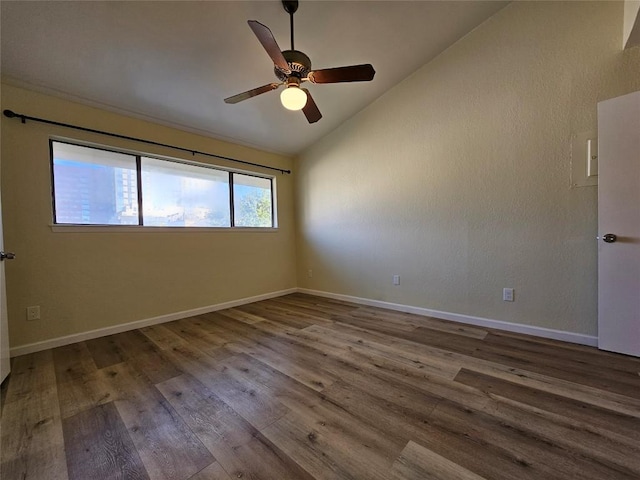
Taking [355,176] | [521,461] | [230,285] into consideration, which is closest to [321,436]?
[521,461]

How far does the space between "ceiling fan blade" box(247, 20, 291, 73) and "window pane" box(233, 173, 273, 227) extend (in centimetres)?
241

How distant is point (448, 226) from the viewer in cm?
299

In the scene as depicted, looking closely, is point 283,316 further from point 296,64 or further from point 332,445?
point 296,64

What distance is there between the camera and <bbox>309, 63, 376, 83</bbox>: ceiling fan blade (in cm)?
190

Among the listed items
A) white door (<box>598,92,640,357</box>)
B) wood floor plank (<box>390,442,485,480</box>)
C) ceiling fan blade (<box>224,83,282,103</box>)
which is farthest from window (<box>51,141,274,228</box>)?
white door (<box>598,92,640,357</box>)

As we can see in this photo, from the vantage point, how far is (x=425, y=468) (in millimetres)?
1105

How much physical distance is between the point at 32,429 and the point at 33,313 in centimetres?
153

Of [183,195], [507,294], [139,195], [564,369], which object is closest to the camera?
[564,369]

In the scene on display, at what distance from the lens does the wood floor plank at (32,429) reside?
1146 mm

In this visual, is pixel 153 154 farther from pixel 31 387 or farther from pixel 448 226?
pixel 448 226

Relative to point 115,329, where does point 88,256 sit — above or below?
above

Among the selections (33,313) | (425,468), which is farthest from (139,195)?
(425,468)

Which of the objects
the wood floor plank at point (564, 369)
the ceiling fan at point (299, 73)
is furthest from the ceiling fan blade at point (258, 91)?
the wood floor plank at point (564, 369)

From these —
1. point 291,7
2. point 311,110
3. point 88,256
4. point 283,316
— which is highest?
point 291,7
